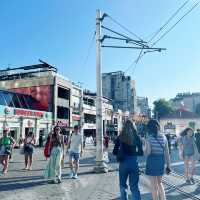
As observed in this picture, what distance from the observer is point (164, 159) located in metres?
→ 6.20

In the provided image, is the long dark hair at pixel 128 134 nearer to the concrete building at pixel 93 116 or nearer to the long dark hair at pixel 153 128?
the long dark hair at pixel 153 128

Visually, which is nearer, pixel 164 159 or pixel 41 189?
pixel 164 159

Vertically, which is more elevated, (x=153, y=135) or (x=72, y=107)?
(x=72, y=107)

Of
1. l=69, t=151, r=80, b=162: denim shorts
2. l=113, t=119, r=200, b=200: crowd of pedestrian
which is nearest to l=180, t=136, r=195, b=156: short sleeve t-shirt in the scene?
l=69, t=151, r=80, b=162: denim shorts

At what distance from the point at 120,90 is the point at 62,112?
1869 inches

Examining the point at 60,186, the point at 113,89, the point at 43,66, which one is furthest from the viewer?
the point at 113,89

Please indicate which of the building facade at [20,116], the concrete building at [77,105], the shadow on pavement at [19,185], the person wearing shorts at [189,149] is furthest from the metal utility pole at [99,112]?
the concrete building at [77,105]

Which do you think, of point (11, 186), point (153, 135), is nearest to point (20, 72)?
point (11, 186)

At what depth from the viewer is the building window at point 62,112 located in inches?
1930

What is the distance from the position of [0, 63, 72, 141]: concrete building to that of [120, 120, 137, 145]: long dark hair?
128 ft

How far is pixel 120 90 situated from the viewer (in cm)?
9594

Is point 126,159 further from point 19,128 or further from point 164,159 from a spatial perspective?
point 19,128

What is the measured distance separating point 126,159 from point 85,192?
2.55 meters

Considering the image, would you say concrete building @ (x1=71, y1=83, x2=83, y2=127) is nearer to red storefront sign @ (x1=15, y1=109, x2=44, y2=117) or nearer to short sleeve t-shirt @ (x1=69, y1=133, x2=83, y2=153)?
red storefront sign @ (x1=15, y1=109, x2=44, y2=117)
